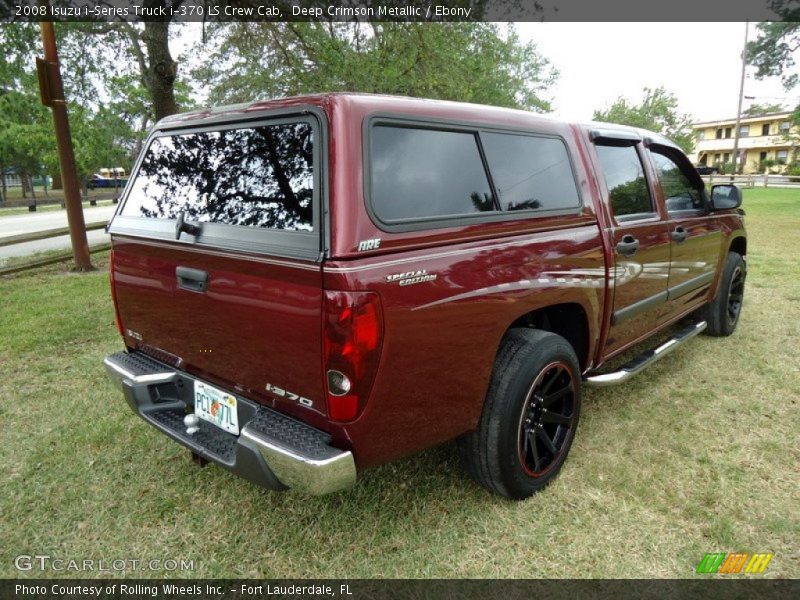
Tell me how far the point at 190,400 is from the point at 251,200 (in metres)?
1.02

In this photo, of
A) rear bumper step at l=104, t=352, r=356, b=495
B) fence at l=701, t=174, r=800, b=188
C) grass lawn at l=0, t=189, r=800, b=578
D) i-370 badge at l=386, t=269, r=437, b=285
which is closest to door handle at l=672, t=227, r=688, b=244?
grass lawn at l=0, t=189, r=800, b=578

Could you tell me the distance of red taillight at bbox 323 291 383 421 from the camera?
176cm

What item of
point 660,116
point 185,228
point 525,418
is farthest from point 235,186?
point 660,116

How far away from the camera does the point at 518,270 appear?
2.36 m

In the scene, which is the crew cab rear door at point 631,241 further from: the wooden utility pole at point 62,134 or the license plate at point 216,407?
the wooden utility pole at point 62,134

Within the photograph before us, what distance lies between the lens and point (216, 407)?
2.31 m

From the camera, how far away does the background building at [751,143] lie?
52688 mm

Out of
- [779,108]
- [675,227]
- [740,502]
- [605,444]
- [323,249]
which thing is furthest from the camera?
[779,108]

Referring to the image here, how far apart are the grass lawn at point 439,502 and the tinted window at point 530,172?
4.77 feet

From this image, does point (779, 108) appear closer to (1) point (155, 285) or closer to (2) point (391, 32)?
(2) point (391, 32)

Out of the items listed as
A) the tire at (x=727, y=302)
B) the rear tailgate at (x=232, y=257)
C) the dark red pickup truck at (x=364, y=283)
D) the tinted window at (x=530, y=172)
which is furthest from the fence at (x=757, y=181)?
the rear tailgate at (x=232, y=257)

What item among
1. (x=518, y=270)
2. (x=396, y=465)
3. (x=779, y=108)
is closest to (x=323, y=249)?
(x=518, y=270)

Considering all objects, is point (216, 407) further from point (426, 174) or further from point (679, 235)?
point (679, 235)

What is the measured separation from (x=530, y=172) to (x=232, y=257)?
1517 mm
